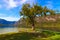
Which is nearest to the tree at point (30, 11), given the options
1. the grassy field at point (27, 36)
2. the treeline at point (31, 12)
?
the treeline at point (31, 12)

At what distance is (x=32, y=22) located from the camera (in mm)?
78688

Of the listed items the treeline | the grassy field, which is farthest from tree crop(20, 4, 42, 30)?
the grassy field

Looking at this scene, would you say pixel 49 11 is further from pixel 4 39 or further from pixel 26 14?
pixel 4 39

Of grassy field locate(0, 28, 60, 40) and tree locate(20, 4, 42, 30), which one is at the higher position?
tree locate(20, 4, 42, 30)

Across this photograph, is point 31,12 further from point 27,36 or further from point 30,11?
point 27,36

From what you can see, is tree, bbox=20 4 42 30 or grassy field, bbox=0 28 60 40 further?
tree, bbox=20 4 42 30

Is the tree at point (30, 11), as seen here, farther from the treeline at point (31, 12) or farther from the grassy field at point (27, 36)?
the grassy field at point (27, 36)

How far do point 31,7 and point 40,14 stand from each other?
19.1ft

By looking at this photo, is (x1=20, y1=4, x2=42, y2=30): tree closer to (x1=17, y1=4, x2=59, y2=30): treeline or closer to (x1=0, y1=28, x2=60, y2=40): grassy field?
(x1=17, y1=4, x2=59, y2=30): treeline

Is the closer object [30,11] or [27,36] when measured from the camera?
[27,36]

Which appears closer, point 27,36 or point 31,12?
point 27,36

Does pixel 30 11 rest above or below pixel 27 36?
above

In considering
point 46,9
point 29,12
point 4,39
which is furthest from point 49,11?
point 4,39

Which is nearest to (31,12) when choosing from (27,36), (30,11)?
(30,11)
